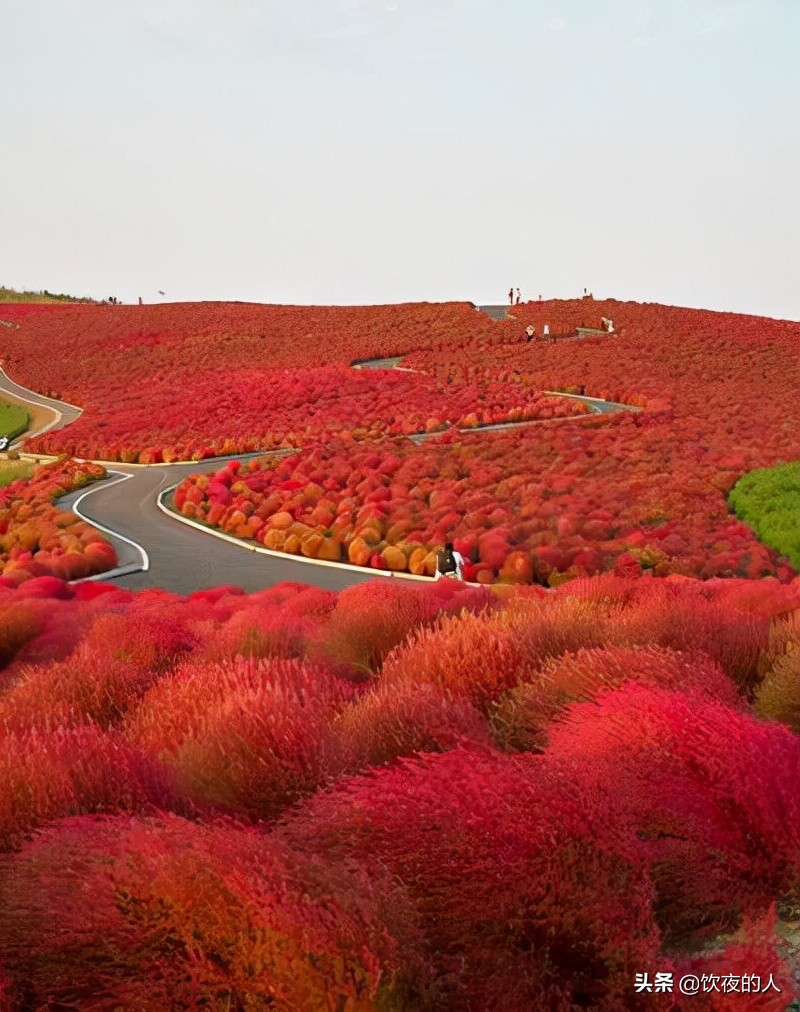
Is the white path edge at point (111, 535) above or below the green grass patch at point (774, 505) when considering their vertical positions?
below

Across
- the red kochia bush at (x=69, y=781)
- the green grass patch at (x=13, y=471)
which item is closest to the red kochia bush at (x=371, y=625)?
the red kochia bush at (x=69, y=781)

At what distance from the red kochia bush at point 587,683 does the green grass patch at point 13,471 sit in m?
18.6

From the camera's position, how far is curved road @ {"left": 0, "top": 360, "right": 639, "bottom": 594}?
42.7ft

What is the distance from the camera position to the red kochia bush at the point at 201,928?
256 cm

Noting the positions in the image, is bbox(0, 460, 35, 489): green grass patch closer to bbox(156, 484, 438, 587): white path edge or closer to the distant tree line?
bbox(156, 484, 438, 587): white path edge

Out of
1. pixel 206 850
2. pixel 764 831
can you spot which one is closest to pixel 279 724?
pixel 206 850

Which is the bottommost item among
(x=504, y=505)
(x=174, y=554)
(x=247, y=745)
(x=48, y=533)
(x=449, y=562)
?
(x=174, y=554)

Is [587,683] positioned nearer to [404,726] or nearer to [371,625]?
[404,726]

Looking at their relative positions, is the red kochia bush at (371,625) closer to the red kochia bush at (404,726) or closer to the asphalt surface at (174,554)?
the red kochia bush at (404,726)

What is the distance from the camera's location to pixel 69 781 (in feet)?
11.9

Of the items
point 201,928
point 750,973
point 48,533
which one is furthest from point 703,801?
point 48,533

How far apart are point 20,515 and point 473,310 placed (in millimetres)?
29316

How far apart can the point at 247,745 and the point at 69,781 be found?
0.60m

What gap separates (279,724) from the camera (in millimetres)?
3928
